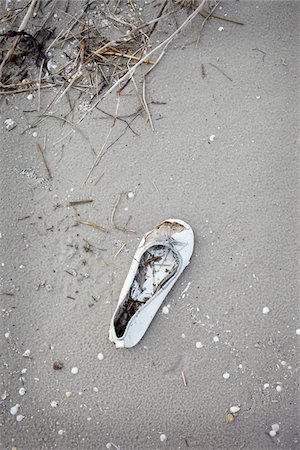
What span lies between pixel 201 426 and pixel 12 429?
0.71 metres

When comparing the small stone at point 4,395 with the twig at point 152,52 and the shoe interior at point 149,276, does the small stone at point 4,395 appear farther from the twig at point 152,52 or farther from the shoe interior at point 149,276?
the twig at point 152,52

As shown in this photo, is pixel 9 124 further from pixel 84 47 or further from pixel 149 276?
pixel 149 276

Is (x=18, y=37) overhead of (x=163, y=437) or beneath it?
overhead

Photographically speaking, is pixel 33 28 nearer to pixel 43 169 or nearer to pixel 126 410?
pixel 43 169

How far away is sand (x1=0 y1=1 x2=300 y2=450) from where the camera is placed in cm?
207

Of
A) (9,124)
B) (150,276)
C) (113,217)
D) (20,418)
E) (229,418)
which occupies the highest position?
(9,124)

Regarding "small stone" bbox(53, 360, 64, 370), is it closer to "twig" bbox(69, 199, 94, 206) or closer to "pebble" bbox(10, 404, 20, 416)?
"pebble" bbox(10, 404, 20, 416)

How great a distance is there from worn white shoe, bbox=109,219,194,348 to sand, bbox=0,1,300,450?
0.05 metres

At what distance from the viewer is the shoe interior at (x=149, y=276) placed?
7.00 feet

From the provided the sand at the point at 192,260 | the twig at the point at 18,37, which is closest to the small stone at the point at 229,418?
the sand at the point at 192,260

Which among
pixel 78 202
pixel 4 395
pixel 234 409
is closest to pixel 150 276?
pixel 78 202

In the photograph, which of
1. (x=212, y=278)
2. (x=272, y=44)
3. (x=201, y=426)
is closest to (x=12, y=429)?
(x=201, y=426)

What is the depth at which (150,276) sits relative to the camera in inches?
86.1

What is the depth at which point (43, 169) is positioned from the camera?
2.29 m
